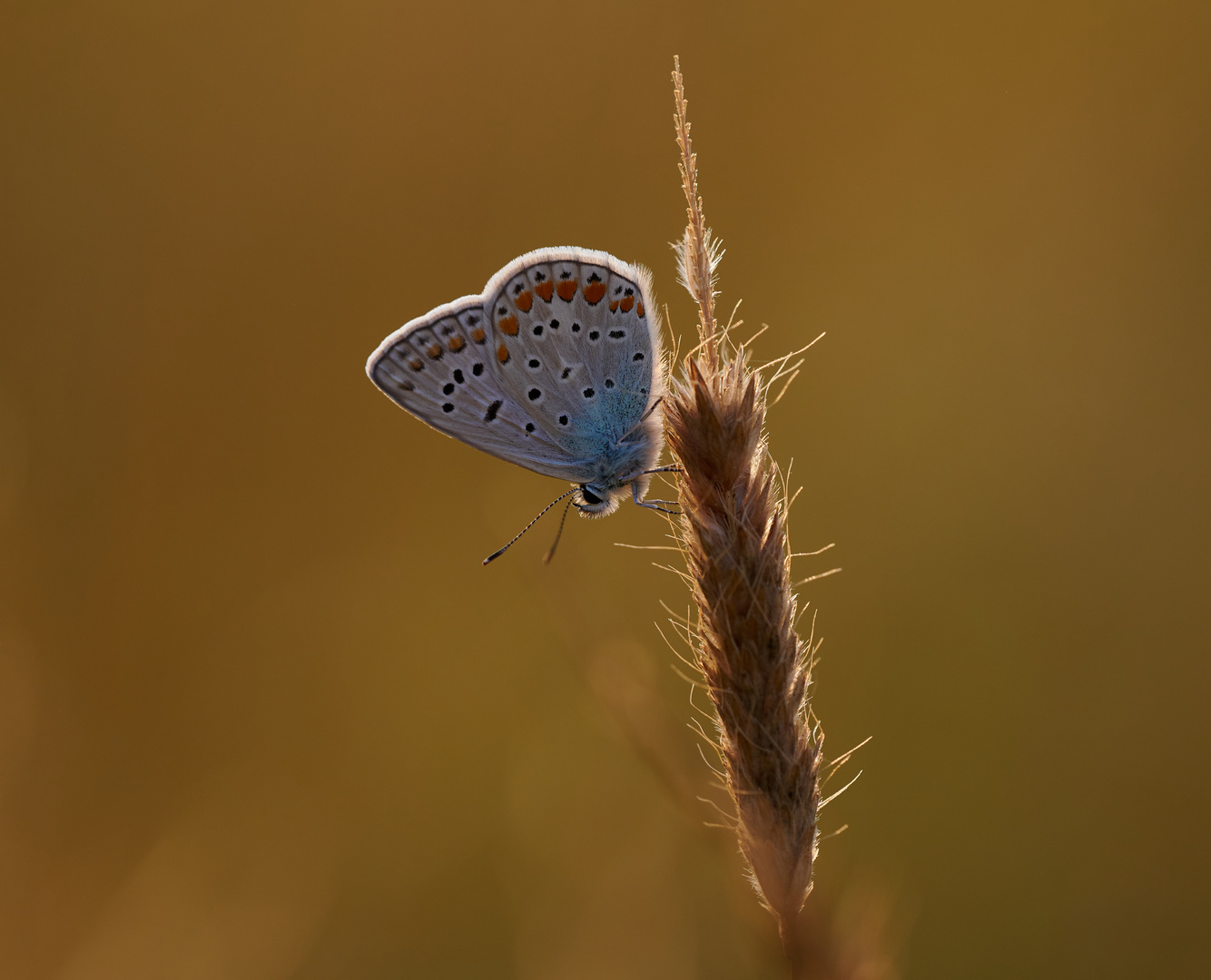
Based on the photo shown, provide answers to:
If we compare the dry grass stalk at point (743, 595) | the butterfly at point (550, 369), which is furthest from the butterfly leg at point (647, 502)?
the dry grass stalk at point (743, 595)

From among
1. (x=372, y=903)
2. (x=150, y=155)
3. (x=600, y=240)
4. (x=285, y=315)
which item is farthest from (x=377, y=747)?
(x=150, y=155)

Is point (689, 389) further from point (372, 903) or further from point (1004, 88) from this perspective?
point (1004, 88)

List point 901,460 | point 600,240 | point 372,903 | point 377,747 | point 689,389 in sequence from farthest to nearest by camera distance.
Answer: point 600,240, point 901,460, point 377,747, point 372,903, point 689,389

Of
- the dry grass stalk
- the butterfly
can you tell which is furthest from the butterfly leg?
the dry grass stalk

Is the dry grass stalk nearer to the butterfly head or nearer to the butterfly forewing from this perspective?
the butterfly forewing

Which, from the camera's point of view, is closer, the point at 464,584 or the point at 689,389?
the point at 689,389

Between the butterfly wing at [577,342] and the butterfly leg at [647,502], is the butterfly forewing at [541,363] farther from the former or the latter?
the butterfly leg at [647,502]
